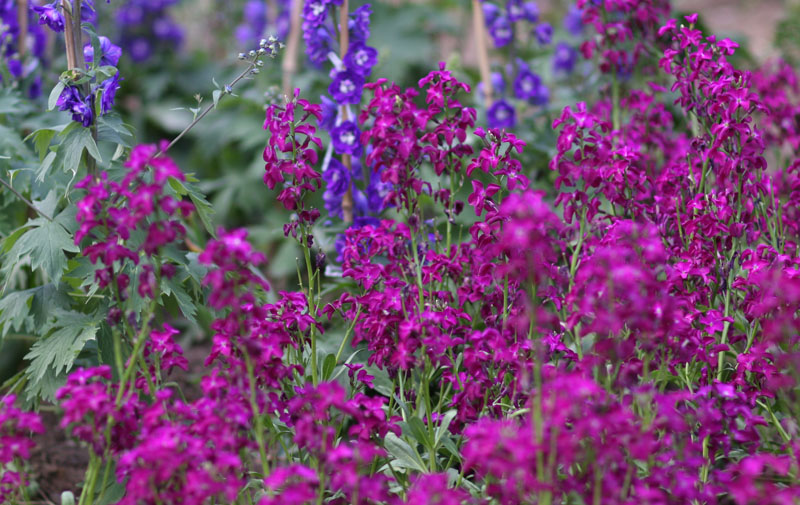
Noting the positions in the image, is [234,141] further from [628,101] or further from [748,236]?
[748,236]

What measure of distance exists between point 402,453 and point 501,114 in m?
2.02

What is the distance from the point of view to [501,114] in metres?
3.65

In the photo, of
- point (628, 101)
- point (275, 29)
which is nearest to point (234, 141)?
point (275, 29)

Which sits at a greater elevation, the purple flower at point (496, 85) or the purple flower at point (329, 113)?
the purple flower at point (496, 85)

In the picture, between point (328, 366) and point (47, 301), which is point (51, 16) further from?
point (328, 366)

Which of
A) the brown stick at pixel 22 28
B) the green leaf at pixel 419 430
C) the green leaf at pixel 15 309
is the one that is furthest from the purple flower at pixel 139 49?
the green leaf at pixel 419 430

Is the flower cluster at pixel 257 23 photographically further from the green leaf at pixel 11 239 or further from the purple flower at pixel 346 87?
the green leaf at pixel 11 239

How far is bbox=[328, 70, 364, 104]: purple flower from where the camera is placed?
283cm

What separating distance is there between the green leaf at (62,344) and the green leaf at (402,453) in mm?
867

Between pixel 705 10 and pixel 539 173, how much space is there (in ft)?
20.3

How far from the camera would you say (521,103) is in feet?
13.9

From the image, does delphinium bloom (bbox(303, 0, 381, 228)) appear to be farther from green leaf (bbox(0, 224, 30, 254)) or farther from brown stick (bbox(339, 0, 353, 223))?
green leaf (bbox(0, 224, 30, 254))

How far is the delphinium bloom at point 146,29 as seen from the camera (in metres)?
5.91

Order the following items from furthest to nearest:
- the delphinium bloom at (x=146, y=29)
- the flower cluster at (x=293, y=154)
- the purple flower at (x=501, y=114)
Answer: the delphinium bloom at (x=146, y=29) < the purple flower at (x=501, y=114) < the flower cluster at (x=293, y=154)
